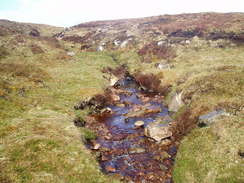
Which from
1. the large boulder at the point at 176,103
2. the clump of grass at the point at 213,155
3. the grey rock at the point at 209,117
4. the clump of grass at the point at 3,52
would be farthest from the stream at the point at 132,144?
the clump of grass at the point at 3,52

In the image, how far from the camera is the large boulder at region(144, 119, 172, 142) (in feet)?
69.9

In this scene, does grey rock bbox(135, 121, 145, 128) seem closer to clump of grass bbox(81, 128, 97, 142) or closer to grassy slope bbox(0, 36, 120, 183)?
clump of grass bbox(81, 128, 97, 142)

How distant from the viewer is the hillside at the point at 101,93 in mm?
14652

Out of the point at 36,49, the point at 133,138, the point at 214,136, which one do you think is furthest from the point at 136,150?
A: the point at 36,49

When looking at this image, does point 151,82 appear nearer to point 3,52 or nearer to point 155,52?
point 155,52

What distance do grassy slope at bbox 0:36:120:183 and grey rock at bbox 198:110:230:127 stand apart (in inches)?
417

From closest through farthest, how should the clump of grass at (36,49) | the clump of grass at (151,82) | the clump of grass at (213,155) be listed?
the clump of grass at (213,155) < the clump of grass at (151,82) < the clump of grass at (36,49)

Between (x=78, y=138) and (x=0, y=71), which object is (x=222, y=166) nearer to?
(x=78, y=138)

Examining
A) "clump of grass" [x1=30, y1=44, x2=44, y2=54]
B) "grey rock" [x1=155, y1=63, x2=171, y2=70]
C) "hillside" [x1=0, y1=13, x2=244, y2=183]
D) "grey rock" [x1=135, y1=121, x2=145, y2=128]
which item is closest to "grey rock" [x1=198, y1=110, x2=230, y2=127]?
"hillside" [x1=0, y1=13, x2=244, y2=183]

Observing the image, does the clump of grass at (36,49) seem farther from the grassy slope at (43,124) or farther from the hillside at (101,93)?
the grassy slope at (43,124)

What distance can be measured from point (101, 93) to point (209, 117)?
18.6 m

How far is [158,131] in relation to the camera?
21.8 meters

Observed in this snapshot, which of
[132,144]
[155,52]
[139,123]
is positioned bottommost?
[132,144]

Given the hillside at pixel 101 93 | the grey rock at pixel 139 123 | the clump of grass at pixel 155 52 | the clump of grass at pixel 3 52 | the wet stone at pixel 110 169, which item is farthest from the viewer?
the clump of grass at pixel 155 52
